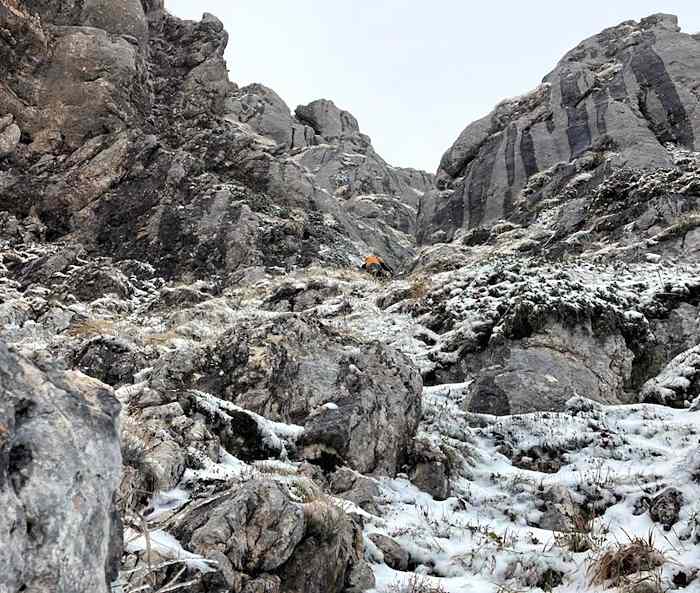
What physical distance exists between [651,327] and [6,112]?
30877mm

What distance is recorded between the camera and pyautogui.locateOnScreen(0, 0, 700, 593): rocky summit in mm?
4191

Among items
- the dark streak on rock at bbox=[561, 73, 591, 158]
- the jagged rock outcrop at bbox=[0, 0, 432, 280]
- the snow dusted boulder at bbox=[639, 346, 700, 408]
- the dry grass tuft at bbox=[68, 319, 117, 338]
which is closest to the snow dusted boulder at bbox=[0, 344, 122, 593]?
the snow dusted boulder at bbox=[639, 346, 700, 408]

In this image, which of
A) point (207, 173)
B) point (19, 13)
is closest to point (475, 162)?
point (207, 173)

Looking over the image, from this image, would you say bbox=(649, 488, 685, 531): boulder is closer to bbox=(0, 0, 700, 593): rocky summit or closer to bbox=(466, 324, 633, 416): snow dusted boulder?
bbox=(0, 0, 700, 593): rocky summit

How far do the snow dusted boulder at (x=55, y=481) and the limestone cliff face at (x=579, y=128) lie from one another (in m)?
26.6

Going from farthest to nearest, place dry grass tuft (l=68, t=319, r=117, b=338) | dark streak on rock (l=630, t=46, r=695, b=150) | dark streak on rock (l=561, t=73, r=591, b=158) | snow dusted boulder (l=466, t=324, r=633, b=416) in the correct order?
dark streak on rock (l=561, t=73, r=591, b=158) < dark streak on rock (l=630, t=46, r=695, b=150) < dry grass tuft (l=68, t=319, r=117, b=338) < snow dusted boulder (l=466, t=324, r=633, b=416)

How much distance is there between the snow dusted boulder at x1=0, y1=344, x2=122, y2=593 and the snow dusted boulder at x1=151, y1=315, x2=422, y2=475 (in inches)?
180

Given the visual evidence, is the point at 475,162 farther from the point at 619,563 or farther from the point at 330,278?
the point at 619,563

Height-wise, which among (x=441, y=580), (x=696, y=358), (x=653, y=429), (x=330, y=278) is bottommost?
(x=441, y=580)

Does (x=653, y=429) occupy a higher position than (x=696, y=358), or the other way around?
(x=696, y=358)

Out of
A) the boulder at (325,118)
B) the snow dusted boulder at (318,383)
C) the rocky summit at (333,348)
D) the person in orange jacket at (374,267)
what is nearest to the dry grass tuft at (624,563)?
the rocky summit at (333,348)

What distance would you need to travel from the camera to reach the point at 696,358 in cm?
1037

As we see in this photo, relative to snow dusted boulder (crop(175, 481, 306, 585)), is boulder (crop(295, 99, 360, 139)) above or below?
above

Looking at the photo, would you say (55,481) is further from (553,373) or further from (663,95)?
(663,95)
